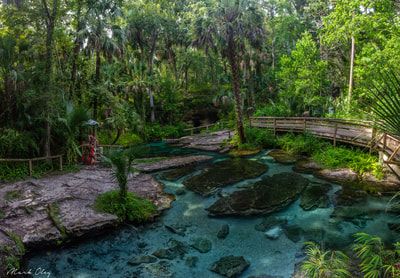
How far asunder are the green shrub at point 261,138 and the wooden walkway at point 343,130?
114 centimetres

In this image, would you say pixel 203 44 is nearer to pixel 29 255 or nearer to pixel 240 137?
pixel 240 137

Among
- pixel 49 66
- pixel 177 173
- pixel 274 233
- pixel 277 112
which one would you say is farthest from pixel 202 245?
pixel 277 112

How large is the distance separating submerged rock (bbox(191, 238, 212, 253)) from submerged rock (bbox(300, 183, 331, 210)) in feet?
13.4

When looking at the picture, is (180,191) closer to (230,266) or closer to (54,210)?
(54,210)

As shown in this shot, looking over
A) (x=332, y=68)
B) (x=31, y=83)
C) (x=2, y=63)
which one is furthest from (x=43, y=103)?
(x=332, y=68)

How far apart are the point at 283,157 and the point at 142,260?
11766 millimetres

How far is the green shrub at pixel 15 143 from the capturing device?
1377cm

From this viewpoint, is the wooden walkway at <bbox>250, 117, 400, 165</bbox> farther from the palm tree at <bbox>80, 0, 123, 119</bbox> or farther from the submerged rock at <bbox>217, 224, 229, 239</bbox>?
the palm tree at <bbox>80, 0, 123, 119</bbox>

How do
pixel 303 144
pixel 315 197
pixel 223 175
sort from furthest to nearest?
pixel 303 144 → pixel 223 175 → pixel 315 197

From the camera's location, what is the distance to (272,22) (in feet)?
126

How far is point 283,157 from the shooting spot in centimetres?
1833

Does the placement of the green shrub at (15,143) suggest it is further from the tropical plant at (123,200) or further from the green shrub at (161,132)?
the green shrub at (161,132)

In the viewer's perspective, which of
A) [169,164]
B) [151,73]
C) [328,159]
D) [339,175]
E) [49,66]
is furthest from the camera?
[151,73]

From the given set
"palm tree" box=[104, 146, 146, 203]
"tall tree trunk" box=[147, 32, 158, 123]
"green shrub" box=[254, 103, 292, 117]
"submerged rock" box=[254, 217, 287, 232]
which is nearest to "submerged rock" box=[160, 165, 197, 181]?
"palm tree" box=[104, 146, 146, 203]
